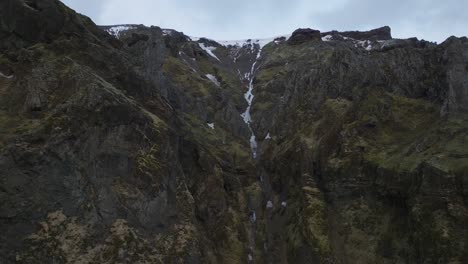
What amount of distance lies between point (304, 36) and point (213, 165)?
10939cm

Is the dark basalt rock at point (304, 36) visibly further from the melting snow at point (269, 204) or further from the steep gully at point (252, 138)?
the melting snow at point (269, 204)

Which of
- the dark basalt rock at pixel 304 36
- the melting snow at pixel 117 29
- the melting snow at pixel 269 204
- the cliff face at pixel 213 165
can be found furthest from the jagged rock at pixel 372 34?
the melting snow at pixel 269 204

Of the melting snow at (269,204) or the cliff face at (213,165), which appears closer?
the cliff face at (213,165)

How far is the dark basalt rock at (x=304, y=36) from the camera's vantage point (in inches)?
6088

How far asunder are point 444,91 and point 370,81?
42.5ft

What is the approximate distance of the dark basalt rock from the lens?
154625 millimetres

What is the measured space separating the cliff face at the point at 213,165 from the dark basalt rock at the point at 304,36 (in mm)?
81122

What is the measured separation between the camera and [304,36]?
156625mm

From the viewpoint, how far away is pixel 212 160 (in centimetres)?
5697

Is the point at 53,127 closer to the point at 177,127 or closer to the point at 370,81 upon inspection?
the point at 177,127

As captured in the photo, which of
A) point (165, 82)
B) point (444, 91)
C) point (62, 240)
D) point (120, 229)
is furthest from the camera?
point (165, 82)

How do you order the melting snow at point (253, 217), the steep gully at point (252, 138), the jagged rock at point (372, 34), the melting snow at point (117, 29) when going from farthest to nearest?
1. the melting snow at point (117, 29)
2. the jagged rock at point (372, 34)
3. the melting snow at point (253, 217)
4. the steep gully at point (252, 138)

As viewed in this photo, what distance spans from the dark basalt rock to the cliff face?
81122 millimetres

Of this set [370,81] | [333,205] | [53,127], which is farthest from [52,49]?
[370,81]
